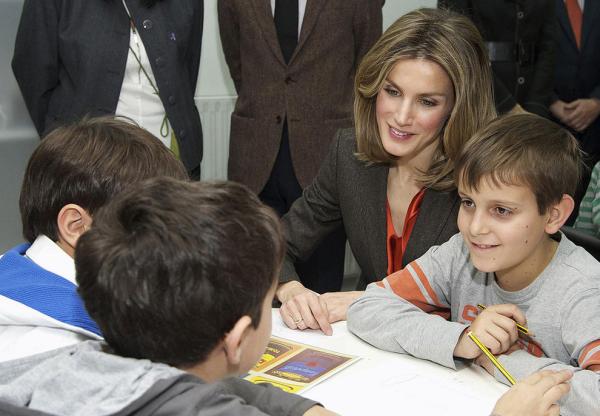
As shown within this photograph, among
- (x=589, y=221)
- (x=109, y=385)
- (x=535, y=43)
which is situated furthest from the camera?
(x=535, y=43)

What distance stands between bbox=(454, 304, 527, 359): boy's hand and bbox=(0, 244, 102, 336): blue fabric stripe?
2.23 ft

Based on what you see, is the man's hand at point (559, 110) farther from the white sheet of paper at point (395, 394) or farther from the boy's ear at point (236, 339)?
the boy's ear at point (236, 339)

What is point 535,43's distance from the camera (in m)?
3.58

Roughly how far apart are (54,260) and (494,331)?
2.66 feet

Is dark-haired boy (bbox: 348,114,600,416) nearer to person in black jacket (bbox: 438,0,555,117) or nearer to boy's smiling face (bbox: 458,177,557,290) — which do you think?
boy's smiling face (bbox: 458,177,557,290)

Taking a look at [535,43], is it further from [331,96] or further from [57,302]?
[57,302]

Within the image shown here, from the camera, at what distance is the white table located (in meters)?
1.37

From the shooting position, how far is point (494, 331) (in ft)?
4.92

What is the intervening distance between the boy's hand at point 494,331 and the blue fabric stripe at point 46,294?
0.68 m

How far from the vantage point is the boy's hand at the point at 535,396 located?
130cm

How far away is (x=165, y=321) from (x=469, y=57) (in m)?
1.26

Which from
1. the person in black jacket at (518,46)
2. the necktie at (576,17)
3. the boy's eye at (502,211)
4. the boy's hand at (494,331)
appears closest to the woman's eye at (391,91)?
the boy's eye at (502,211)

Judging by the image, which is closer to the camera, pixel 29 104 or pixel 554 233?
pixel 554 233

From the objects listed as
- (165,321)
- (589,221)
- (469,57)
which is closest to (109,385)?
(165,321)
